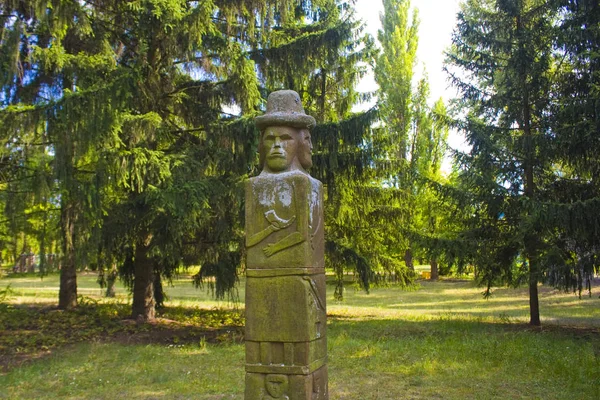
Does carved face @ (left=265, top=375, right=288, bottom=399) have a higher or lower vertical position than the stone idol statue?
lower

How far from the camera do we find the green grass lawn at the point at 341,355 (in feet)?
23.9

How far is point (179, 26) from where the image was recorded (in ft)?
33.3

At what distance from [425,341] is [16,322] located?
9537 mm

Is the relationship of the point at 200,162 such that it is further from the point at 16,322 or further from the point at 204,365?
the point at 16,322

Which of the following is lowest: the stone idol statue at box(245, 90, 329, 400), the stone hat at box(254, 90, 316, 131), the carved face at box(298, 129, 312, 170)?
the stone idol statue at box(245, 90, 329, 400)

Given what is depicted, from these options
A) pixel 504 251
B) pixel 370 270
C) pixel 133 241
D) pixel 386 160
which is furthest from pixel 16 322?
pixel 504 251

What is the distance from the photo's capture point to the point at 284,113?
533 cm

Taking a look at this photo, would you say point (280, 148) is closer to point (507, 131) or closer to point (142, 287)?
point (142, 287)

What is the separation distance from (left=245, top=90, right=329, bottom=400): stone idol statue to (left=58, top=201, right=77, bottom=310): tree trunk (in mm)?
6709

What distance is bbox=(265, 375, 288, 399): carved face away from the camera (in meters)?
4.86

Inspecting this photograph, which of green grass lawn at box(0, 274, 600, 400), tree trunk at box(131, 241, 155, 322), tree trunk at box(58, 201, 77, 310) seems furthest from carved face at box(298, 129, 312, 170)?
tree trunk at box(131, 241, 155, 322)

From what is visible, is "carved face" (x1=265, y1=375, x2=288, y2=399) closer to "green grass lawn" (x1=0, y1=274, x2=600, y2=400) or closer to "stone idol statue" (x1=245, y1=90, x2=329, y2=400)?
"stone idol statue" (x1=245, y1=90, x2=329, y2=400)

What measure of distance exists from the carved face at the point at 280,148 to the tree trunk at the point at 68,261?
6.71 m

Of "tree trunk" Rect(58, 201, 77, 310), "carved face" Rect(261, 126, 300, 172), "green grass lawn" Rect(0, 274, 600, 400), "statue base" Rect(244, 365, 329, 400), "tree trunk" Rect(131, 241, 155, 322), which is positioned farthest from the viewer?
"tree trunk" Rect(131, 241, 155, 322)
